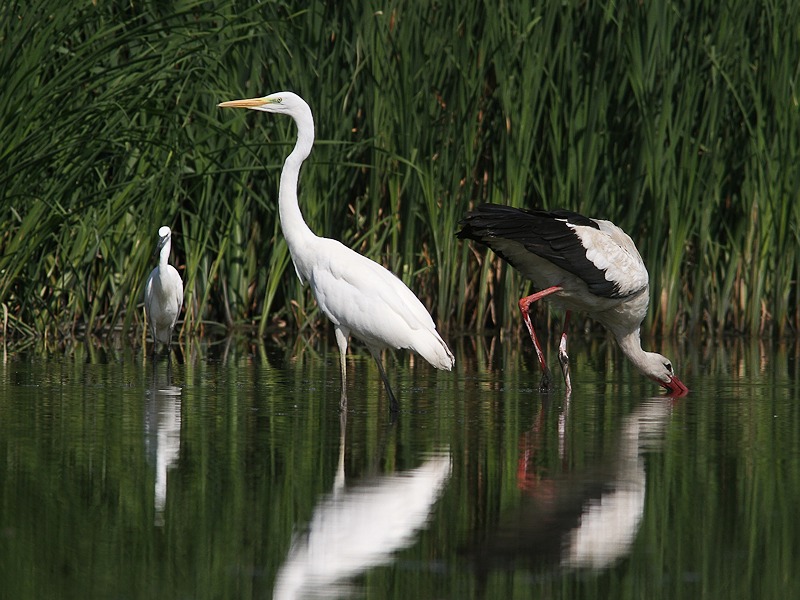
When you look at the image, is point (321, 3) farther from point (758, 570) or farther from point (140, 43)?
point (758, 570)

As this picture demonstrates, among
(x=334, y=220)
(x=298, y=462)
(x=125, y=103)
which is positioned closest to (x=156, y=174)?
(x=125, y=103)

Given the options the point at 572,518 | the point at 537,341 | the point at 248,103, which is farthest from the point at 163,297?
the point at 572,518

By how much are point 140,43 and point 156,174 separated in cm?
119

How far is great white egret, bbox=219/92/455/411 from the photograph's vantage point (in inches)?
314

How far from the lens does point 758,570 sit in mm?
4402

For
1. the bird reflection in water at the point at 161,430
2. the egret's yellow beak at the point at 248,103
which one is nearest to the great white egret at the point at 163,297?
the bird reflection in water at the point at 161,430

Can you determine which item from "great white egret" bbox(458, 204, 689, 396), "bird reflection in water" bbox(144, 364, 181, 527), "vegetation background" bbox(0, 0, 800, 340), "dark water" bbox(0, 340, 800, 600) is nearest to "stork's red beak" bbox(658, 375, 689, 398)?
"great white egret" bbox(458, 204, 689, 396)

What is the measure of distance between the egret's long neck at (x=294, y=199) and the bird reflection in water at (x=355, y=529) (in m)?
2.85

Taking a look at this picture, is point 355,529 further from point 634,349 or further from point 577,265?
point 634,349

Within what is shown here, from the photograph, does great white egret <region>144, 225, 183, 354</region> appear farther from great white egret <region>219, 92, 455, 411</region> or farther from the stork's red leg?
the stork's red leg

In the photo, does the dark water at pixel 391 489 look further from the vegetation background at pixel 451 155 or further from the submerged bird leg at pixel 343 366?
the vegetation background at pixel 451 155

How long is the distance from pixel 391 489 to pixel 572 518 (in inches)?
31.2

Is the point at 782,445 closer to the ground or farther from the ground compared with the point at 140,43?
closer to the ground

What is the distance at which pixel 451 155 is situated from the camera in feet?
42.6
